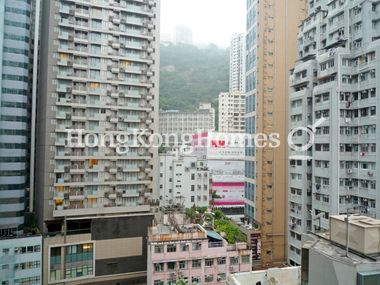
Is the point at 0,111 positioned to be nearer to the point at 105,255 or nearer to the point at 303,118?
the point at 105,255

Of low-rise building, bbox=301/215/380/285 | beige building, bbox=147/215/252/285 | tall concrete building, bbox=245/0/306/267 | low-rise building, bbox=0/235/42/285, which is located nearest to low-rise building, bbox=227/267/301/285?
low-rise building, bbox=301/215/380/285

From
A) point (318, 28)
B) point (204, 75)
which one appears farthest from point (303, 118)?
point (204, 75)

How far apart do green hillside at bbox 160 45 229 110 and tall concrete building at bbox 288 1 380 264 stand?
7331 centimetres

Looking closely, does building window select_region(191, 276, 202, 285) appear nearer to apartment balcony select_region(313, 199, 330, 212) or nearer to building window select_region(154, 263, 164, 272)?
building window select_region(154, 263, 164, 272)

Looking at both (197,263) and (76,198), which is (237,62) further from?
(197,263)

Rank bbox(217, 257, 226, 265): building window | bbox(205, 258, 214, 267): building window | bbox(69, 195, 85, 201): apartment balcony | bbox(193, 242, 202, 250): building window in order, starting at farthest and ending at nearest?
bbox(69, 195, 85, 201): apartment balcony
bbox(217, 257, 226, 265): building window
bbox(205, 258, 214, 267): building window
bbox(193, 242, 202, 250): building window

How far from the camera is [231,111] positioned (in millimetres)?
95875

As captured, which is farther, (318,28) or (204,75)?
(204,75)

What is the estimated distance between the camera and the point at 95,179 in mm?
32875

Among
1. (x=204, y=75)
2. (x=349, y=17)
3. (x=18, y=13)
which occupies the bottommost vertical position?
(x=349, y=17)

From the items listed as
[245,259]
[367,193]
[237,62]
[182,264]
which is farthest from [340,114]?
[237,62]

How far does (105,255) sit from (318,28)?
30052mm

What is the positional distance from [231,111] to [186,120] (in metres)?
13.8

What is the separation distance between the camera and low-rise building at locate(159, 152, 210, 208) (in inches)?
1993
